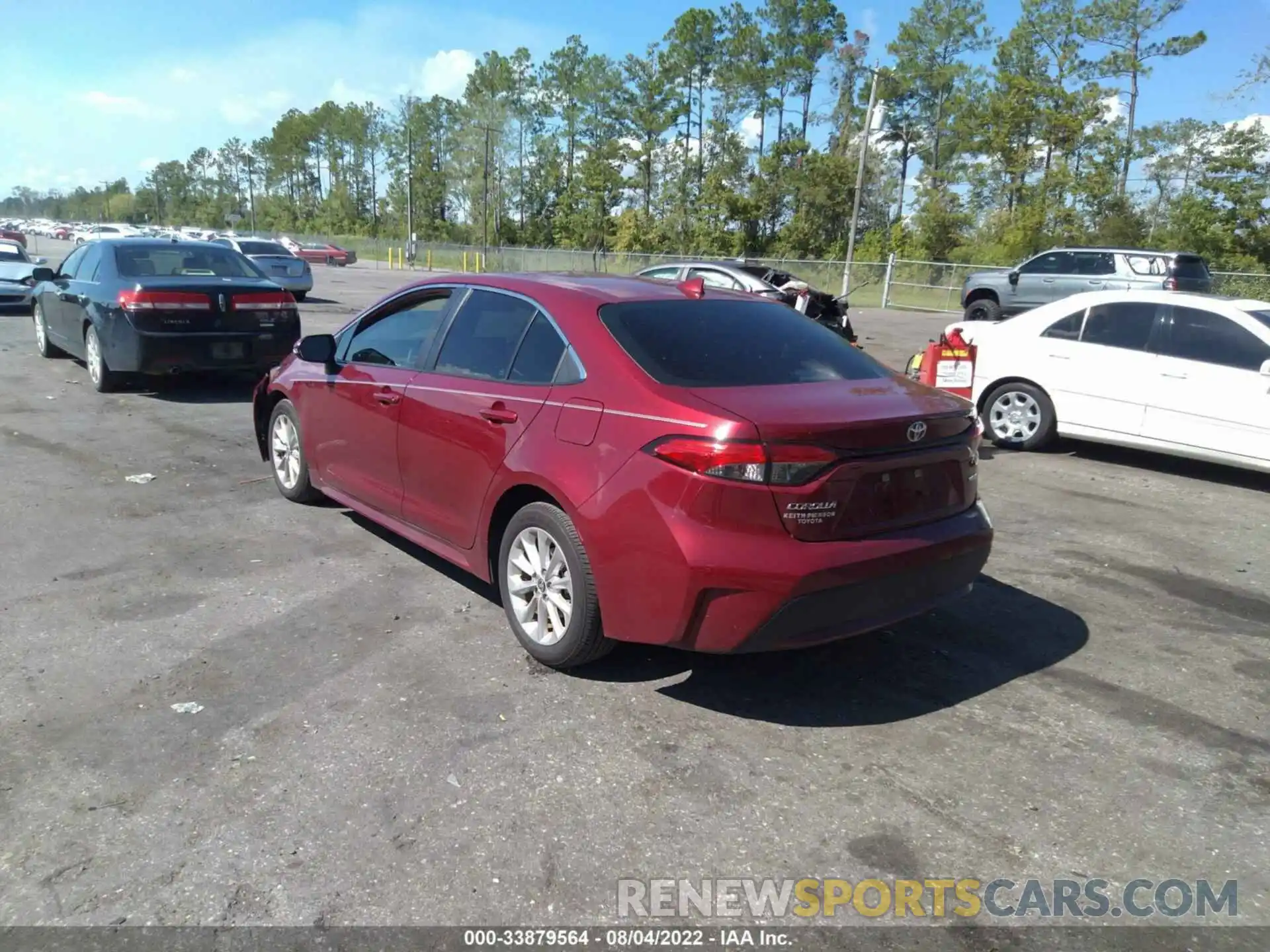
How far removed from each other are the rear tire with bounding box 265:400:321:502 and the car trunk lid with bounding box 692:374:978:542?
11.5 ft

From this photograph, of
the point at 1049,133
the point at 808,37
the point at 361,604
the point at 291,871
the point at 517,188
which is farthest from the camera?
the point at 517,188

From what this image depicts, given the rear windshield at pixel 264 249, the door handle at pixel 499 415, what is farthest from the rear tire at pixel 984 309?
the door handle at pixel 499 415

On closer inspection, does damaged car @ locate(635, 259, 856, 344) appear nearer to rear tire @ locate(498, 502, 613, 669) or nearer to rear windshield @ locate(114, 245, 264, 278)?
rear windshield @ locate(114, 245, 264, 278)

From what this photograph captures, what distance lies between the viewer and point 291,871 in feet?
9.27

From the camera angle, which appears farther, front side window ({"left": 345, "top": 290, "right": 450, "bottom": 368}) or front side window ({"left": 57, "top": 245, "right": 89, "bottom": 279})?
front side window ({"left": 57, "top": 245, "right": 89, "bottom": 279})

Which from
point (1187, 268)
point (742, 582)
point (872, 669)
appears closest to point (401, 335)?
point (742, 582)

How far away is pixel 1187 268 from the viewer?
19.6m

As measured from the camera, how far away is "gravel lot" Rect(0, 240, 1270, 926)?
288cm

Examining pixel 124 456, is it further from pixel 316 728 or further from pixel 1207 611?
pixel 1207 611

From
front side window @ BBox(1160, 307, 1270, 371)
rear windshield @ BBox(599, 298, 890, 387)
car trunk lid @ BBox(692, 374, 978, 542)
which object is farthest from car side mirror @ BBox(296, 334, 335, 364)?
front side window @ BBox(1160, 307, 1270, 371)

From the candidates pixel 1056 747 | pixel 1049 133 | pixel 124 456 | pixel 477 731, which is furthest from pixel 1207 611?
pixel 1049 133

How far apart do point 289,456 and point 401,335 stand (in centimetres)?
162

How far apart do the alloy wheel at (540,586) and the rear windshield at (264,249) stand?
21271mm

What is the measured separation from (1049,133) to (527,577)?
47104 millimetres
